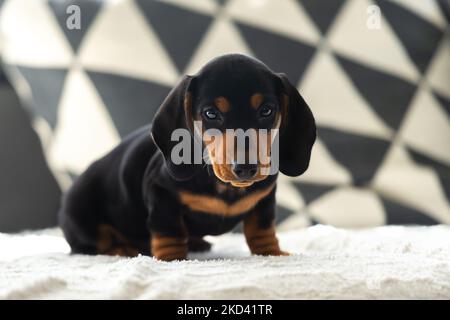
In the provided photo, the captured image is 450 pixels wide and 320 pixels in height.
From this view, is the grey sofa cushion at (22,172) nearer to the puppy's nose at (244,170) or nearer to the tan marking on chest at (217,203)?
the tan marking on chest at (217,203)

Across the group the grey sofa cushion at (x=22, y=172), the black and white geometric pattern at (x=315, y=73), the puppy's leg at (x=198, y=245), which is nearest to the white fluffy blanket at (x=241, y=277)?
the puppy's leg at (x=198, y=245)

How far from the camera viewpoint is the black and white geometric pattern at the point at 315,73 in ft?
4.38

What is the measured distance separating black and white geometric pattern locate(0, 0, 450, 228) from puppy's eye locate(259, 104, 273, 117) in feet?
1.77

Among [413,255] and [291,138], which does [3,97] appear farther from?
[413,255]

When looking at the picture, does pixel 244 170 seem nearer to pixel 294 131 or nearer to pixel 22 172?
pixel 294 131

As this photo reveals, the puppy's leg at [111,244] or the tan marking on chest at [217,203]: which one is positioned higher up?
the tan marking on chest at [217,203]

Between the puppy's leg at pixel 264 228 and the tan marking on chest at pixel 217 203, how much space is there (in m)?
0.04

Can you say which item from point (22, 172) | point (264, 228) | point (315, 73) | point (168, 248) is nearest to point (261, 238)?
point (264, 228)

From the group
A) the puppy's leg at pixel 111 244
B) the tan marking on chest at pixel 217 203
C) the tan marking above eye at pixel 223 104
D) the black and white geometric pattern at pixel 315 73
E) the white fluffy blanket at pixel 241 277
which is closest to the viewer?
the white fluffy blanket at pixel 241 277

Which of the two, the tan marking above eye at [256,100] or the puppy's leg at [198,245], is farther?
the puppy's leg at [198,245]

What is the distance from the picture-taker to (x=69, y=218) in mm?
1064

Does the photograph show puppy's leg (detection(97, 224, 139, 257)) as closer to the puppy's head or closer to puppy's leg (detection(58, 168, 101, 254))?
puppy's leg (detection(58, 168, 101, 254))

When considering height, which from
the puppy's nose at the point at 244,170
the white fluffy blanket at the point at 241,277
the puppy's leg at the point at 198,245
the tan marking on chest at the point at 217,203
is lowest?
the puppy's leg at the point at 198,245
